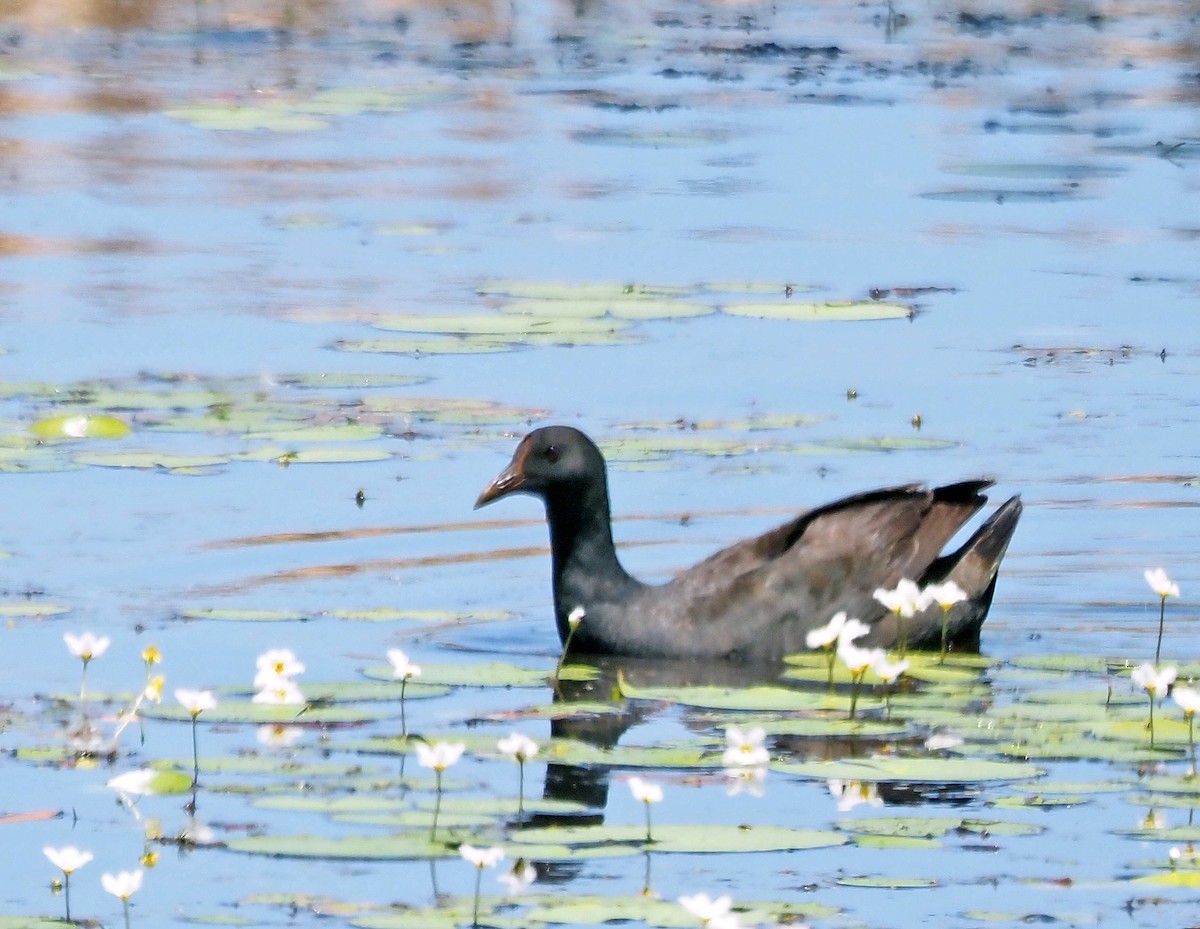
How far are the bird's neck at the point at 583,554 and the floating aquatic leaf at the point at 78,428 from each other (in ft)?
8.02

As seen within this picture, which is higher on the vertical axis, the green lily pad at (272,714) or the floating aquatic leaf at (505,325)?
the floating aquatic leaf at (505,325)

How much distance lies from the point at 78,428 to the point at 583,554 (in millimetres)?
2645

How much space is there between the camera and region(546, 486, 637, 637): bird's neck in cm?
879

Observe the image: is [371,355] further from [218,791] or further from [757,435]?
[218,791]

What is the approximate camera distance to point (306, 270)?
1479 cm

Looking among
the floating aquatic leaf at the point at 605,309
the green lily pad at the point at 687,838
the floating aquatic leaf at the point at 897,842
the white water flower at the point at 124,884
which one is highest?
the floating aquatic leaf at the point at 605,309

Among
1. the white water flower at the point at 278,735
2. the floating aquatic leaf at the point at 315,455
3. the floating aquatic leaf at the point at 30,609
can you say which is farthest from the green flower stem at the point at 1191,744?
the floating aquatic leaf at the point at 315,455

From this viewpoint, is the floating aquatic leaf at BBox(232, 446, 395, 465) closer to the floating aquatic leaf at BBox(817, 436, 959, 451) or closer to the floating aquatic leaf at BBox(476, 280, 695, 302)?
the floating aquatic leaf at BBox(817, 436, 959, 451)

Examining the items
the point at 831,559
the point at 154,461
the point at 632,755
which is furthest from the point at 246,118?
the point at 632,755

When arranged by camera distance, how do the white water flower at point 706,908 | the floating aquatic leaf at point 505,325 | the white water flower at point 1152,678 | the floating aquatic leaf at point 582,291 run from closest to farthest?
the white water flower at point 706,908
the white water flower at point 1152,678
the floating aquatic leaf at point 505,325
the floating aquatic leaf at point 582,291

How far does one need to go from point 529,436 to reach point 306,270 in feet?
19.9

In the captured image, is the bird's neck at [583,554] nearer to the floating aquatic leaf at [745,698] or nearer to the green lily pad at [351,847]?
the floating aquatic leaf at [745,698]

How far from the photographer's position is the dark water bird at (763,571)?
8.62 m

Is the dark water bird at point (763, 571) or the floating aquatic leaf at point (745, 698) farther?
the dark water bird at point (763, 571)
